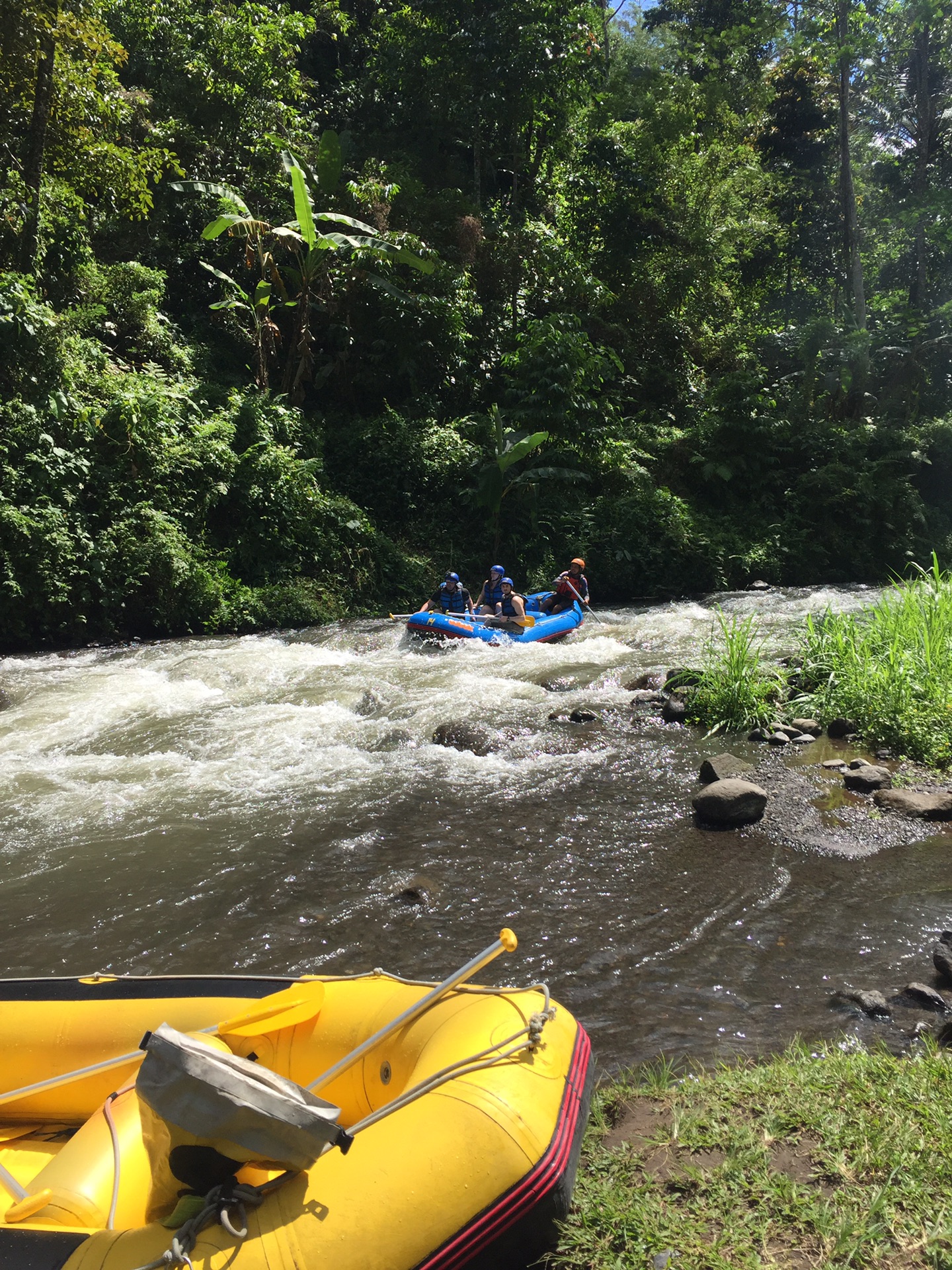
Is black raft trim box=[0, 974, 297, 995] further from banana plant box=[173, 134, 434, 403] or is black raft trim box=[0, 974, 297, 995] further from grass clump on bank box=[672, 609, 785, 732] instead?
banana plant box=[173, 134, 434, 403]

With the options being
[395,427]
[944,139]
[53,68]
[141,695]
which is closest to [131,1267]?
[141,695]

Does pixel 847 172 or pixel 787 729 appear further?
pixel 847 172

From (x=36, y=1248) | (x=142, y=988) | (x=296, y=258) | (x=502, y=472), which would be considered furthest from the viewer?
(x=502, y=472)

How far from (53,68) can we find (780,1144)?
1420 cm

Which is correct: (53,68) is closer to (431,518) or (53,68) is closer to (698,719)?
(431,518)

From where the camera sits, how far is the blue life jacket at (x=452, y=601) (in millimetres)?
11828

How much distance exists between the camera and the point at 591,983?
12.6 ft

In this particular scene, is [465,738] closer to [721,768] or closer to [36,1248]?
[721,768]

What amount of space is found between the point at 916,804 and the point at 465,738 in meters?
3.38

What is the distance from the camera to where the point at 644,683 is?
8.78 m

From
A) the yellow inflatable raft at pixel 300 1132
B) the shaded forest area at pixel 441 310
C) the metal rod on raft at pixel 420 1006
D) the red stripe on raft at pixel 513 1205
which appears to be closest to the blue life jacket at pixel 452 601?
the shaded forest area at pixel 441 310

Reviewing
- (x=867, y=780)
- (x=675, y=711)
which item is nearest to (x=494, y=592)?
(x=675, y=711)

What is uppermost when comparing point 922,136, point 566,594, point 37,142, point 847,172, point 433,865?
point 922,136

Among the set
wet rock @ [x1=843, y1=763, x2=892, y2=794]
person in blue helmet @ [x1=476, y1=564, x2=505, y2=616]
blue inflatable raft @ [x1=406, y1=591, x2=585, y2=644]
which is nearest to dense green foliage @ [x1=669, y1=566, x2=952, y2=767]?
wet rock @ [x1=843, y1=763, x2=892, y2=794]
